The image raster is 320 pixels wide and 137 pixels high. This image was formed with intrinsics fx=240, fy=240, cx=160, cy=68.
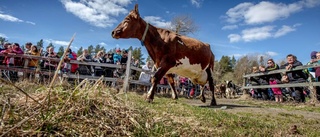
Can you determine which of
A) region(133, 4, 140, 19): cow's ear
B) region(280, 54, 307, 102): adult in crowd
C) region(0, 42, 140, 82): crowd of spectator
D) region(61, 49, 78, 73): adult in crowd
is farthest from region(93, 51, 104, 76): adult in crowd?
region(280, 54, 307, 102): adult in crowd

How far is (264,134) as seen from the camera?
2672 millimetres

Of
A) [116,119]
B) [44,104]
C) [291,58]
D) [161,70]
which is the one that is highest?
[291,58]

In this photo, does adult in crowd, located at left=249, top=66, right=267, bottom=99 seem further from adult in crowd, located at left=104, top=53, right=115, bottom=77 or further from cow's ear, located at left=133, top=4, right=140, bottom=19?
cow's ear, located at left=133, top=4, right=140, bottom=19

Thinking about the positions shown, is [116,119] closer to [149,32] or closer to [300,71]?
[149,32]

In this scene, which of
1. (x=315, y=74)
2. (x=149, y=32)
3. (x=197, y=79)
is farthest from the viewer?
(x=315, y=74)

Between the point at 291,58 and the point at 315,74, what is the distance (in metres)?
1.26

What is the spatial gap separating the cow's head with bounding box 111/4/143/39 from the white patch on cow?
131 centimetres

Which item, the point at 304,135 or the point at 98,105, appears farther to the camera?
the point at 304,135

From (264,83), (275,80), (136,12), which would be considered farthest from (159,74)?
(264,83)

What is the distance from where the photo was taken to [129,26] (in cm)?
566

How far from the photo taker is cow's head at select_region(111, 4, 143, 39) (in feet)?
18.6

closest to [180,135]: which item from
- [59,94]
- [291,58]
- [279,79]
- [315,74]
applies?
[59,94]

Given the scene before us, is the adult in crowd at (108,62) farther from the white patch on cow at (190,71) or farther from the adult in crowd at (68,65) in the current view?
the white patch on cow at (190,71)

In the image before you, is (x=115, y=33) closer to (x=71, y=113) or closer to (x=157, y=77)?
(x=157, y=77)
